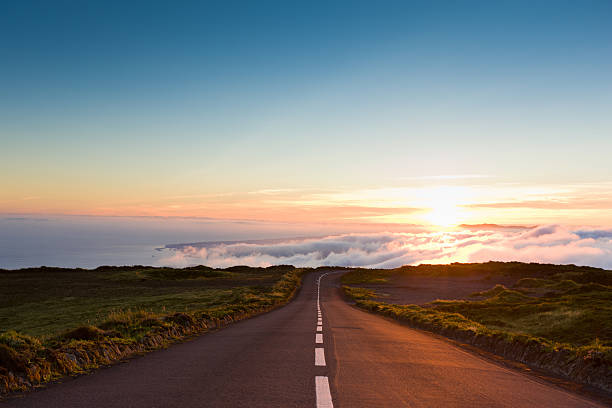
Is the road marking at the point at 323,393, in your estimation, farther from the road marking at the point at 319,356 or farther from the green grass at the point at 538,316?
the green grass at the point at 538,316

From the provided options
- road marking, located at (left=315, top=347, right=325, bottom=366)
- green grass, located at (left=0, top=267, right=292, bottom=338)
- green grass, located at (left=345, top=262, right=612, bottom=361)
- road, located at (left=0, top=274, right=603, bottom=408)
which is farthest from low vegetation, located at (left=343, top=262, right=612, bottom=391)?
green grass, located at (left=0, top=267, right=292, bottom=338)

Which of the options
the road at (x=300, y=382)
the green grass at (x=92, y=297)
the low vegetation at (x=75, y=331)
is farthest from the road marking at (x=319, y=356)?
the green grass at (x=92, y=297)

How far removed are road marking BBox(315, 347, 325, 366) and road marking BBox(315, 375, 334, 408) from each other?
61.7 inches

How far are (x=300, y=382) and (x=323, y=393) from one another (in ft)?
3.02

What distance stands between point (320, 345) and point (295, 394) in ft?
21.3

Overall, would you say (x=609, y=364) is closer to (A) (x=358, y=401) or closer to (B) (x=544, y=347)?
(B) (x=544, y=347)

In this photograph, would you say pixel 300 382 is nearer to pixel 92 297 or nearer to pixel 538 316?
pixel 538 316

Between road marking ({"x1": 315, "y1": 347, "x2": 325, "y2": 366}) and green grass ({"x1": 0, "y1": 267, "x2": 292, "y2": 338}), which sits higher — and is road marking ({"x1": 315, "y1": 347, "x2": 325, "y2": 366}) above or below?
above

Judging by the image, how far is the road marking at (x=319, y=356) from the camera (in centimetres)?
1008

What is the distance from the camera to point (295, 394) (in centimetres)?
704

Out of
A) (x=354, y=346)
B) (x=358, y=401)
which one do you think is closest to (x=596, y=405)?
(x=358, y=401)

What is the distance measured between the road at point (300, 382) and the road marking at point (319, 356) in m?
0.02

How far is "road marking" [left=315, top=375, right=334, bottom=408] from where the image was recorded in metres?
6.42

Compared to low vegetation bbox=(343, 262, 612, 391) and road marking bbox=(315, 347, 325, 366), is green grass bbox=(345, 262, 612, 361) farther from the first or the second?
road marking bbox=(315, 347, 325, 366)
